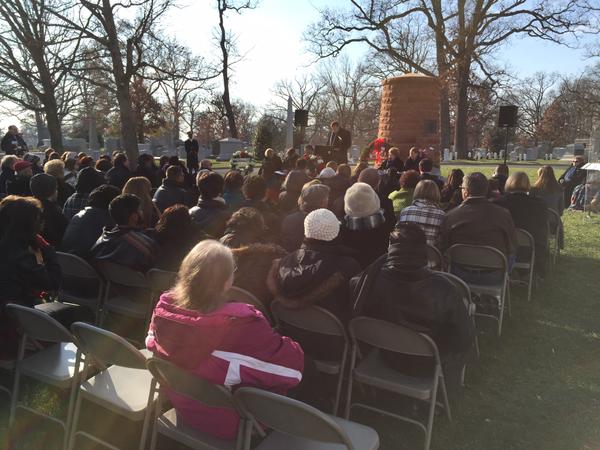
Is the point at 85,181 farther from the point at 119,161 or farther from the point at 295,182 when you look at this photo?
the point at 295,182

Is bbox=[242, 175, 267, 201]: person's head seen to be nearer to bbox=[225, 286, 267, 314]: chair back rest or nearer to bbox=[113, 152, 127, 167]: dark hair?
bbox=[225, 286, 267, 314]: chair back rest

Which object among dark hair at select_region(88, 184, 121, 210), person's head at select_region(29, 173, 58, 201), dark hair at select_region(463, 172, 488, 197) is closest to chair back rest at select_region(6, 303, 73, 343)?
dark hair at select_region(88, 184, 121, 210)

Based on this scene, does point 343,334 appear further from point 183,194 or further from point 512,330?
point 183,194

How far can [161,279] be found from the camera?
3.46m

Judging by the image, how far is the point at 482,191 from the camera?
15.3 feet

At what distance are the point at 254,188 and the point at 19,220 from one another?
104 inches

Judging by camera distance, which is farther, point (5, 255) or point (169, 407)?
point (5, 255)

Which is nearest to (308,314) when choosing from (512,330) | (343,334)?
(343,334)

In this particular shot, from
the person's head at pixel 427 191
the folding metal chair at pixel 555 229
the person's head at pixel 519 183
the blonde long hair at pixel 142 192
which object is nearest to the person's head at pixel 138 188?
the blonde long hair at pixel 142 192

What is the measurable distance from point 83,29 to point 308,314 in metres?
12.0

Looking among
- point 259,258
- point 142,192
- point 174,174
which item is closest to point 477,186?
point 259,258

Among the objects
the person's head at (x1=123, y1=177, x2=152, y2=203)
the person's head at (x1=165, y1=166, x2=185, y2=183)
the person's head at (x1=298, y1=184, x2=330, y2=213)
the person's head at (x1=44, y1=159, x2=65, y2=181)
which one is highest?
the person's head at (x1=44, y1=159, x2=65, y2=181)

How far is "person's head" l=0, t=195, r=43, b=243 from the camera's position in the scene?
9.63ft

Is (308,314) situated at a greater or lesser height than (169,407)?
greater
